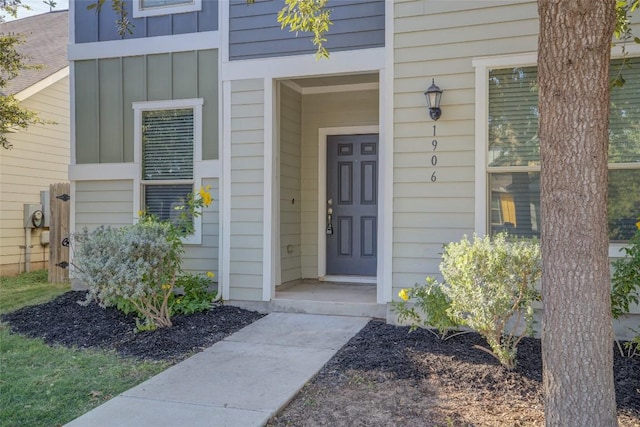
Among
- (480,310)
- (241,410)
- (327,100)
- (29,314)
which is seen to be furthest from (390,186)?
(29,314)

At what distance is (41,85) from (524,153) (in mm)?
8348

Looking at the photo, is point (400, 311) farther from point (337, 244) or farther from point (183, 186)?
point (183, 186)

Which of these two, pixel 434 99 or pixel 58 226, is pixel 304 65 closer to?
pixel 434 99

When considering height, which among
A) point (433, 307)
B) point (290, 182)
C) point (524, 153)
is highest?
point (524, 153)

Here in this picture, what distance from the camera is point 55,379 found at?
3.81 meters

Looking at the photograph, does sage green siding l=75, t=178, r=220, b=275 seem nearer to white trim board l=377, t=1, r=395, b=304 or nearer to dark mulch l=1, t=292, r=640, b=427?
dark mulch l=1, t=292, r=640, b=427

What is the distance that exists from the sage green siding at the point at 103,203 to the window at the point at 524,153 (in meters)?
4.15

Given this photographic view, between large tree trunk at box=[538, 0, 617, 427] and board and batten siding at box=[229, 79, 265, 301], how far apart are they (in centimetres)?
371

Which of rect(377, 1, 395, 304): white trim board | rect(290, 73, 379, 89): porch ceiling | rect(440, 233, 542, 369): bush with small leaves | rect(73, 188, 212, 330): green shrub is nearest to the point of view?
rect(440, 233, 542, 369): bush with small leaves

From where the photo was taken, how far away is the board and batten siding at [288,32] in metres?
5.35

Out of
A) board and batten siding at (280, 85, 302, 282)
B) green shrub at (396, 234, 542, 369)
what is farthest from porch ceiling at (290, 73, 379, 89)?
green shrub at (396, 234, 542, 369)

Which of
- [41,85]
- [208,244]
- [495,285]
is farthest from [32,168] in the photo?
[495,285]

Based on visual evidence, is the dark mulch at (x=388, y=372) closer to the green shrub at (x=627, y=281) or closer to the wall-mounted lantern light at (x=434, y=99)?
the green shrub at (x=627, y=281)

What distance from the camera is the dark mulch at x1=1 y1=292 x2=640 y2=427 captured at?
10.2ft
